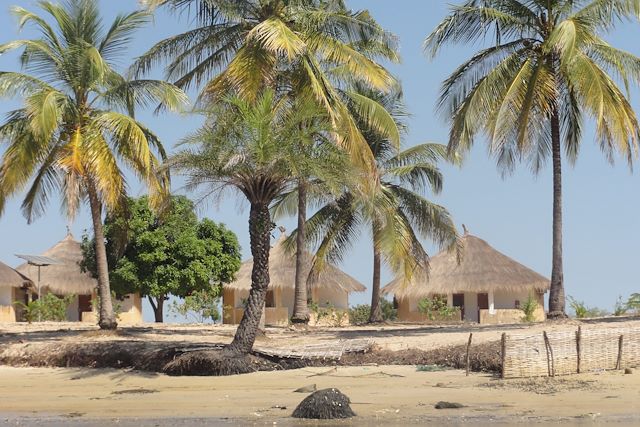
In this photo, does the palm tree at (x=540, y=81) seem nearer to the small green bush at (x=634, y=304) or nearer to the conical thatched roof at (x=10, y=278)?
the small green bush at (x=634, y=304)

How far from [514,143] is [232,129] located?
7858 mm

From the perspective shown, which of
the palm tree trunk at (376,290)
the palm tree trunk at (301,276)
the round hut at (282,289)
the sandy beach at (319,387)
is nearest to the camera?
the sandy beach at (319,387)

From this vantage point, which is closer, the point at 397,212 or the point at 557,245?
the point at 557,245

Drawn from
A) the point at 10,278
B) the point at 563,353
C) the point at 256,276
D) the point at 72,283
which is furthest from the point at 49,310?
the point at 563,353

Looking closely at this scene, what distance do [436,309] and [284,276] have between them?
18.1 feet

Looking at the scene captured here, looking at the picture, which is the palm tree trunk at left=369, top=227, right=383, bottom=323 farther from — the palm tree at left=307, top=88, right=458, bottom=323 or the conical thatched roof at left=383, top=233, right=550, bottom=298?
the conical thatched roof at left=383, top=233, right=550, bottom=298

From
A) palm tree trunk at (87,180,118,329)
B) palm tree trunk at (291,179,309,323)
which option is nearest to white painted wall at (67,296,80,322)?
palm tree trunk at (291,179,309,323)

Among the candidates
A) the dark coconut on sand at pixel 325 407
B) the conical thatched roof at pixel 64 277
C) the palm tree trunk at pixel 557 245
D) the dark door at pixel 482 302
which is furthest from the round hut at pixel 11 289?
the dark coconut on sand at pixel 325 407

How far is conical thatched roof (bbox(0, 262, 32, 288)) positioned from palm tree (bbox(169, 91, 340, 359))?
19.8 metres

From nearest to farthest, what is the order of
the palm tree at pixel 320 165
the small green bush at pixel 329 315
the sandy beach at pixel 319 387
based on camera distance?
the sandy beach at pixel 319 387
the palm tree at pixel 320 165
the small green bush at pixel 329 315

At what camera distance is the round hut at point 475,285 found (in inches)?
1458

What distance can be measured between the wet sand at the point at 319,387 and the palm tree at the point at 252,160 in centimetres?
182

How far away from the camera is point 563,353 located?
16.2m

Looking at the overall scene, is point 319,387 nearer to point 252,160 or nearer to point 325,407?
point 325,407
